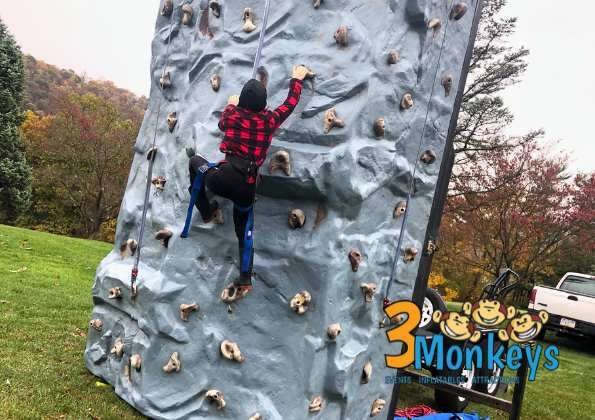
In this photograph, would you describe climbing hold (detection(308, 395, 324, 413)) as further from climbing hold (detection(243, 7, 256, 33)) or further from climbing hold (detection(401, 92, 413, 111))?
climbing hold (detection(243, 7, 256, 33))

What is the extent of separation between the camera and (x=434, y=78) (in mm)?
4172

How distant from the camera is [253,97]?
3.22m

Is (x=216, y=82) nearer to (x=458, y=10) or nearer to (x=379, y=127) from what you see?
(x=379, y=127)

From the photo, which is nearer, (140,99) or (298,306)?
(298,306)

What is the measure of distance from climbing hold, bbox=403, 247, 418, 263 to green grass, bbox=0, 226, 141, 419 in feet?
8.27

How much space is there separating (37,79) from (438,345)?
3459cm

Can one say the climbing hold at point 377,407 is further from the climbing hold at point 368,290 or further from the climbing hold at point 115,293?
the climbing hold at point 115,293

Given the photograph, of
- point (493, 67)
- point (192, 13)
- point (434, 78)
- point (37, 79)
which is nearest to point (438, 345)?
point (434, 78)

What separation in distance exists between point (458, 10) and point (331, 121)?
174cm

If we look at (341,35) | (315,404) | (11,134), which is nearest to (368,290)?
(315,404)

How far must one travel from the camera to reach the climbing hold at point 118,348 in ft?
13.5

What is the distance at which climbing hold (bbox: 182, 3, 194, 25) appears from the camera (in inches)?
166

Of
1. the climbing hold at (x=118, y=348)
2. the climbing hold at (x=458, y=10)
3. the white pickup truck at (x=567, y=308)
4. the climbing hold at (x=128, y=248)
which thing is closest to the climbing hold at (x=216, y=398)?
the climbing hold at (x=118, y=348)

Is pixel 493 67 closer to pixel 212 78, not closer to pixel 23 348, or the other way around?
pixel 212 78
